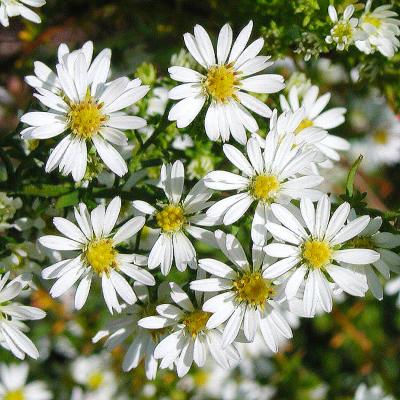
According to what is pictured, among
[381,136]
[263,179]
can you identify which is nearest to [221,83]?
[263,179]

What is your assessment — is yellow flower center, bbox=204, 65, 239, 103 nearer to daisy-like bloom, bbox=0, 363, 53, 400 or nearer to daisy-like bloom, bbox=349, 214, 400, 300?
daisy-like bloom, bbox=349, 214, 400, 300

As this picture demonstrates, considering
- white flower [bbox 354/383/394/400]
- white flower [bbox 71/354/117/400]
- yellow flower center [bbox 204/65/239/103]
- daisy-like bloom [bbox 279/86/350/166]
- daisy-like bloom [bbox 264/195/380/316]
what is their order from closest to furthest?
daisy-like bloom [bbox 264/195/380/316], yellow flower center [bbox 204/65/239/103], daisy-like bloom [bbox 279/86/350/166], white flower [bbox 354/383/394/400], white flower [bbox 71/354/117/400]

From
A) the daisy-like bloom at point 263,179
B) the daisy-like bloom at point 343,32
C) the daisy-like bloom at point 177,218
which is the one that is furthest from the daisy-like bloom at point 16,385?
the daisy-like bloom at point 343,32

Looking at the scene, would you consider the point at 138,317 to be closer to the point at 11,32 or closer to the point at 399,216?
the point at 399,216

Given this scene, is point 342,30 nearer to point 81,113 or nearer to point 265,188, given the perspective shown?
point 265,188

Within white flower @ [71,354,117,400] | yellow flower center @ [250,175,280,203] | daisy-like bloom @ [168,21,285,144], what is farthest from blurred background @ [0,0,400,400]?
yellow flower center @ [250,175,280,203]

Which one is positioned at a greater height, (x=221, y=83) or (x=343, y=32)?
(x=343, y=32)
